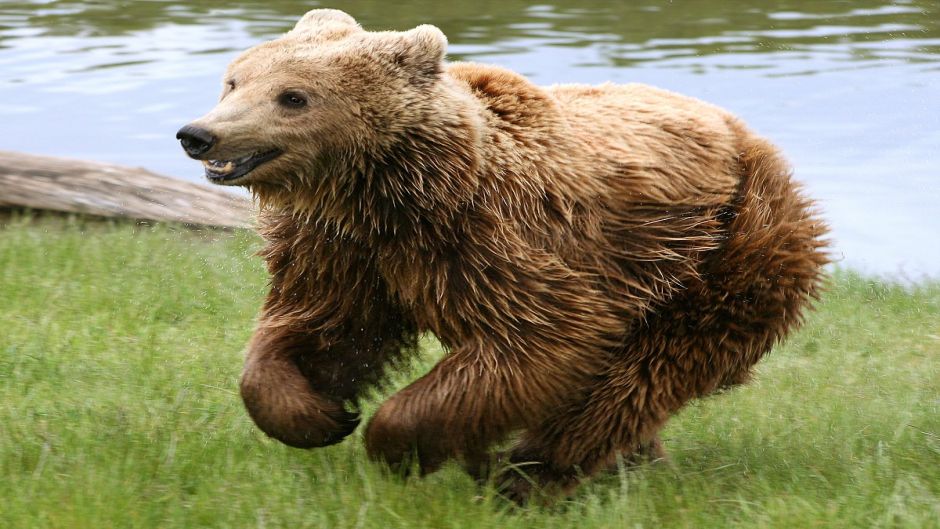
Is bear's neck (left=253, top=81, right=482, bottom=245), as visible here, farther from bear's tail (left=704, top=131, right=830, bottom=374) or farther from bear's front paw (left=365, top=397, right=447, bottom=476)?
bear's tail (left=704, top=131, right=830, bottom=374)

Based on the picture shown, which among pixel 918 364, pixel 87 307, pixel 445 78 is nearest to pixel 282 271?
pixel 445 78

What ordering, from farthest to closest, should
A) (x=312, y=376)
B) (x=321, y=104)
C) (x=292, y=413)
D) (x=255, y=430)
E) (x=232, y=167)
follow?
(x=255, y=430) → (x=312, y=376) → (x=292, y=413) → (x=321, y=104) → (x=232, y=167)

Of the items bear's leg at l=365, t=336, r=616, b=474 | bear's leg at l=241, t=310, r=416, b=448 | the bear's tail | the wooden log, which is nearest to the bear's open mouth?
bear's leg at l=241, t=310, r=416, b=448

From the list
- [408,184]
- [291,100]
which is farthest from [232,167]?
[408,184]

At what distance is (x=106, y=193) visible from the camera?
9117 millimetres

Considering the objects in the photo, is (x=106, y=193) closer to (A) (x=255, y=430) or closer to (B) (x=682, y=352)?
(A) (x=255, y=430)

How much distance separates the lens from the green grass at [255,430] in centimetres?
449

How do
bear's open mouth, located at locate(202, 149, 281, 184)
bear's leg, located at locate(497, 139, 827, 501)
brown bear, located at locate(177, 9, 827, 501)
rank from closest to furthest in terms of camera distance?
1. bear's open mouth, located at locate(202, 149, 281, 184)
2. brown bear, located at locate(177, 9, 827, 501)
3. bear's leg, located at locate(497, 139, 827, 501)

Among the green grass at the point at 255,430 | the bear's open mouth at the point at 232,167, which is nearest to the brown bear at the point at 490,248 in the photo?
the bear's open mouth at the point at 232,167

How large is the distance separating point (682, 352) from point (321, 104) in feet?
5.48

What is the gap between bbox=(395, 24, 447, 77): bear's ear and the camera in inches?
182

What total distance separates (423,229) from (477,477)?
102 centimetres

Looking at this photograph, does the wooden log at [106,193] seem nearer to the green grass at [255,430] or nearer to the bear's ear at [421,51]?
the green grass at [255,430]

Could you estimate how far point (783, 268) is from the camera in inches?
205
